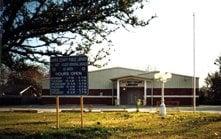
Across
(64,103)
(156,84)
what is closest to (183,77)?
(156,84)

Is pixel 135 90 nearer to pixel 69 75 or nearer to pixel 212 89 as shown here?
pixel 212 89

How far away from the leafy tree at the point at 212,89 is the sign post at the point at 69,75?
222 feet

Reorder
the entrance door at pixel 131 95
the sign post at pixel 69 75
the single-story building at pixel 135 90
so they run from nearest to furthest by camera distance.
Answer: the sign post at pixel 69 75
the single-story building at pixel 135 90
the entrance door at pixel 131 95

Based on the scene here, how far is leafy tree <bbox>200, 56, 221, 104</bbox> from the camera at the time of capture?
9088 cm

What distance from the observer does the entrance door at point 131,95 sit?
88.3 meters

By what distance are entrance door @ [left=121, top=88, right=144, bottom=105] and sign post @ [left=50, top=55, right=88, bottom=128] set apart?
2471 inches

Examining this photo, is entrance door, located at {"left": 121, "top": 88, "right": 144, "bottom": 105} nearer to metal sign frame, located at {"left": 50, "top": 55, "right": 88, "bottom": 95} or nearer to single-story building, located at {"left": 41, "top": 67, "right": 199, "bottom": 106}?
single-story building, located at {"left": 41, "top": 67, "right": 199, "bottom": 106}

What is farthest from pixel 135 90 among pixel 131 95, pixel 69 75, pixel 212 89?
pixel 69 75

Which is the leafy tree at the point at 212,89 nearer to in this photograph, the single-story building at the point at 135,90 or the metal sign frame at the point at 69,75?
the single-story building at the point at 135,90

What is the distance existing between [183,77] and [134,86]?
777 centimetres

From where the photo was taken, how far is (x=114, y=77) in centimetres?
9162

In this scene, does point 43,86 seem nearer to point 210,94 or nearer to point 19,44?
point 210,94

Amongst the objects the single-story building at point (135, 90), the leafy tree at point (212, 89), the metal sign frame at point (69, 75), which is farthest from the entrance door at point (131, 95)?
the metal sign frame at point (69, 75)

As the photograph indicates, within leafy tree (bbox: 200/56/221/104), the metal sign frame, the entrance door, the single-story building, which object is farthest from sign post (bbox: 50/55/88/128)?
leafy tree (bbox: 200/56/221/104)
